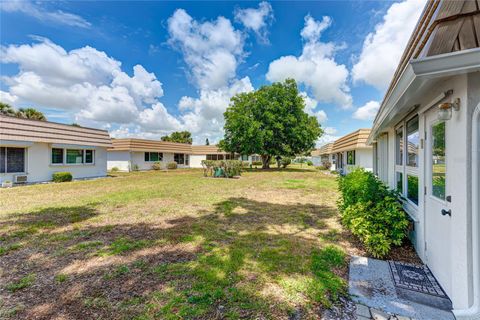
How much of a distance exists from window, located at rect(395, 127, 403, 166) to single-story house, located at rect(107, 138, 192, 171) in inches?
960

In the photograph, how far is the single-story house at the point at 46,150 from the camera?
Result: 11.9 metres

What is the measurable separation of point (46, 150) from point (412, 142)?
1881 cm

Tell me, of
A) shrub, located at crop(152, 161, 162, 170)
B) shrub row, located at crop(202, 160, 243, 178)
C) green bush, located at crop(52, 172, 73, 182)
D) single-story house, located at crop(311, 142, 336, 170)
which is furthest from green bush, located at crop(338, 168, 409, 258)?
shrub, located at crop(152, 161, 162, 170)

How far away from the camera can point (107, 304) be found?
244 centimetres

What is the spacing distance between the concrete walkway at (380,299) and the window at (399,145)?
9.26 ft

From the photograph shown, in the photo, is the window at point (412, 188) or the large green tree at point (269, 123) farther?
the large green tree at point (269, 123)

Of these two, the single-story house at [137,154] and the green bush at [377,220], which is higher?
the single-story house at [137,154]

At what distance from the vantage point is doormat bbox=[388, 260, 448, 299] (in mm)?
2688

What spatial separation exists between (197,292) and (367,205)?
10.7 ft

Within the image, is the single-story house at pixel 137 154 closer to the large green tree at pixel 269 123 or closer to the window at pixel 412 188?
the large green tree at pixel 269 123

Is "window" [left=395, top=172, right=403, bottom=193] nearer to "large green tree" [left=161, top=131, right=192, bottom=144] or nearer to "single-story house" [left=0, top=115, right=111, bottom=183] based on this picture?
"single-story house" [left=0, top=115, right=111, bottom=183]

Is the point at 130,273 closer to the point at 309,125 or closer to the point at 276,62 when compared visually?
the point at 276,62

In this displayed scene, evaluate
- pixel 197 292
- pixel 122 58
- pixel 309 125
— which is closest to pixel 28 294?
pixel 197 292

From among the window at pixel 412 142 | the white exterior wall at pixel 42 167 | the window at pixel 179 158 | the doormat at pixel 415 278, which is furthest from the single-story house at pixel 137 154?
the doormat at pixel 415 278
